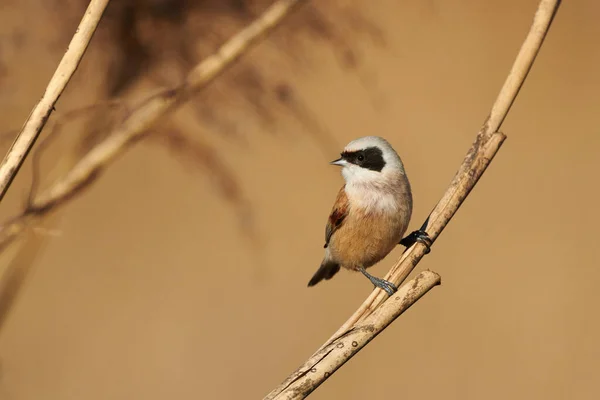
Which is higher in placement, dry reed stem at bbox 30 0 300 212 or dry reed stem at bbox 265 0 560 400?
dry reed stem at bbox 30 0 300 212

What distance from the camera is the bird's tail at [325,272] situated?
5.27ft

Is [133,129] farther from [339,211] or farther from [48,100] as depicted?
[339,211]

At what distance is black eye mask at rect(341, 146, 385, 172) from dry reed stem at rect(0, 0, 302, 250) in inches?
28.6

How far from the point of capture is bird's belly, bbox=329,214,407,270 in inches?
55.1

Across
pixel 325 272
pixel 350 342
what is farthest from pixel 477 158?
pixel 325 272

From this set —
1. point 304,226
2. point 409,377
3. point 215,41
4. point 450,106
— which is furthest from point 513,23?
point 215,41

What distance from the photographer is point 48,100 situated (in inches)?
23.8

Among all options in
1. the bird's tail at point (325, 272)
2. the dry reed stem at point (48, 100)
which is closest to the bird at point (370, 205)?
the bird's tail at point (325, 272)

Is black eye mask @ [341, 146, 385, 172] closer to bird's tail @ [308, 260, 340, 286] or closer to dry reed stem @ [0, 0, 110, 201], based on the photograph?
bird's tail @ [308, 260, 340, 286]

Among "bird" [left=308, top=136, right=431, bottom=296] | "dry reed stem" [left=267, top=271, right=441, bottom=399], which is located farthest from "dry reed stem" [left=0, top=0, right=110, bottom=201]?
"bird" [left=308, top=136, right=431, bottom=296]

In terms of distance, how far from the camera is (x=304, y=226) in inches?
68.5

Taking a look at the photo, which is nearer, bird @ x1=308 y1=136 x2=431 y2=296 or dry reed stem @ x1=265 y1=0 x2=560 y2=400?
dry reed stem @ x1=265 y1=0 x2=560 y2=400

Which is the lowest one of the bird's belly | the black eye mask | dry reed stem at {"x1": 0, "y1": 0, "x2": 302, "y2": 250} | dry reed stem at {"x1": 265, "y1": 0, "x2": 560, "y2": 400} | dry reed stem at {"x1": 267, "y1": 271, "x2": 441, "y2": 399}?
dry reed stem at {"x1": 267, "y1": 271, "x2": 441, "y2": 399}

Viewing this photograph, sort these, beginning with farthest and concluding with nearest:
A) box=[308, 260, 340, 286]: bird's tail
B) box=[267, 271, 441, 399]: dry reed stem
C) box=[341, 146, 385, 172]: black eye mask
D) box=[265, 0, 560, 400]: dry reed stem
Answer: box=[308, 260, 340, 286]: bird's tail
box=[341, 146, 385, 172]: black eye mask
box=[265, 0, 560, 400]: dry reed stem
box=[267, 271, 441, 399]: dry reed stem
